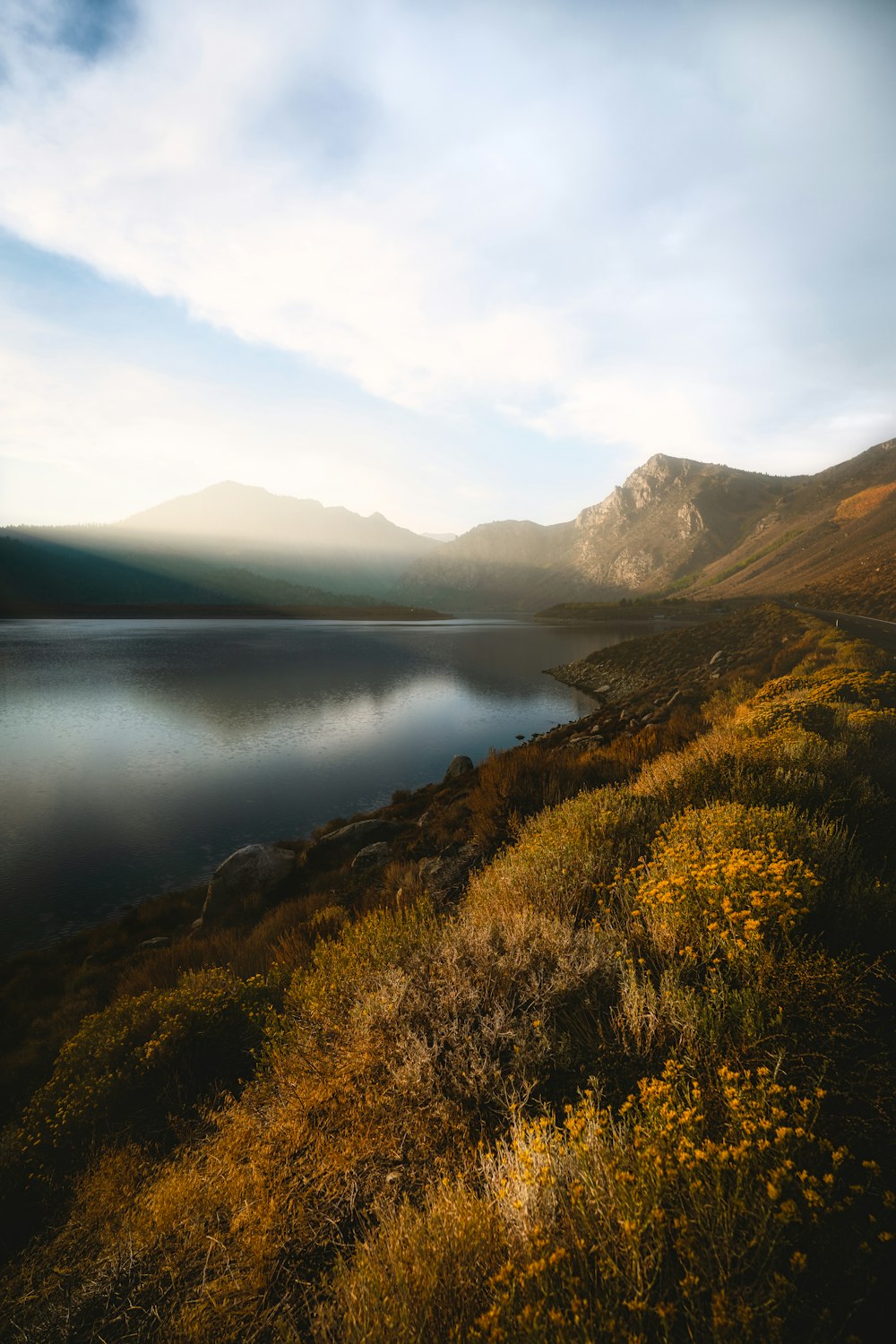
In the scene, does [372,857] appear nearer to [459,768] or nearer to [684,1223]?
[459,768]

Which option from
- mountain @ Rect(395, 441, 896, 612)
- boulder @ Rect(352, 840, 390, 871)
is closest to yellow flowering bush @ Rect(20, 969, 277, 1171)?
boulder @ Rect(352, 840, 390, 871)

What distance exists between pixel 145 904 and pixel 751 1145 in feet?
35.0

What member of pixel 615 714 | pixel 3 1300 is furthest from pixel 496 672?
pixel 3 1300

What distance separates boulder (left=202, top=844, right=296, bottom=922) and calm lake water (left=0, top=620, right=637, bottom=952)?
6.77 feet

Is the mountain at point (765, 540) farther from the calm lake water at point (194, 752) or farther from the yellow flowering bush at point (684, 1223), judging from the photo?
the yellow flowering bush at point (684, 1223)

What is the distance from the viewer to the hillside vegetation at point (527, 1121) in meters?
1.98

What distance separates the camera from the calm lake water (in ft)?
37.2

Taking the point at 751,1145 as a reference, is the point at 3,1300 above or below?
below

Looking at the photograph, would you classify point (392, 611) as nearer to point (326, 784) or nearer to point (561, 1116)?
point (326, 784)

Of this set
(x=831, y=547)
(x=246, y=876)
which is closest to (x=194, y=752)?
(x=246, y=876)

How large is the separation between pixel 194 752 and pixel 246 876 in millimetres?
11211

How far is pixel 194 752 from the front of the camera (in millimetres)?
19094

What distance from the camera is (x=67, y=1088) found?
15.1 feet

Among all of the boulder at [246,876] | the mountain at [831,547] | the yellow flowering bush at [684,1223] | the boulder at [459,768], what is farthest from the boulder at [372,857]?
the mountain at [831,547]
